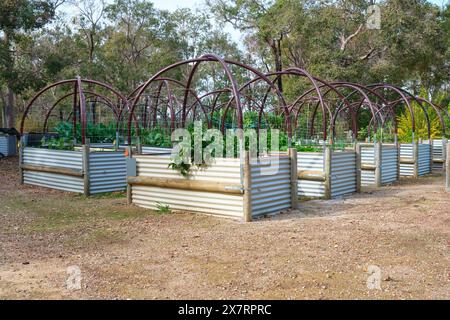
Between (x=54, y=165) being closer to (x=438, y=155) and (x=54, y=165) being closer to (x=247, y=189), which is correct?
(x=247, y=189)

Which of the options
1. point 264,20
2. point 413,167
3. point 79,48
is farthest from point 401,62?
point 79,48

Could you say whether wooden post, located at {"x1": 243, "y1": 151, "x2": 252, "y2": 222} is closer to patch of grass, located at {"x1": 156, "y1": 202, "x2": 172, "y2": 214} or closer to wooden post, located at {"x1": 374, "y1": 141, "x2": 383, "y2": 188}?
patch of grass, located at {"x1": 156, "y1": 202, "x2": 172, "y2": 214}

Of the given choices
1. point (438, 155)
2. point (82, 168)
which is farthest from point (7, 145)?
point (438, 155)

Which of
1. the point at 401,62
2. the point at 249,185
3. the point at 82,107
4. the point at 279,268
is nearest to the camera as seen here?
the point at 279,268

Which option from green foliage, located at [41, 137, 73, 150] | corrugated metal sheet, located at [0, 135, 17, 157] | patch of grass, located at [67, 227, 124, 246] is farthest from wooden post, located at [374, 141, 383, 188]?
corrugated metal sheet, located at [0, 135, 17, 157]

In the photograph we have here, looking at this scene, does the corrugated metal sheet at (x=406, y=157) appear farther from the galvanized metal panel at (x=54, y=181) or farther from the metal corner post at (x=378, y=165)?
the galvanized metal panel at (x=54, y=181)

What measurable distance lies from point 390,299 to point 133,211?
543 centimetres

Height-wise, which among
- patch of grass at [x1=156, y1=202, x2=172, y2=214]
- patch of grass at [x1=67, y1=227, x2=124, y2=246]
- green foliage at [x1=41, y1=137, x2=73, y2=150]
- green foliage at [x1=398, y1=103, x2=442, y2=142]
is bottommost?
patch of grass at [x1=67, y1=227, x2=124, y2=246]

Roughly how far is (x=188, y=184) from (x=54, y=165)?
Answer: 5.21 meters

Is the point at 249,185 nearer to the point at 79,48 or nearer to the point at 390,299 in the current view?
the point at 390,299

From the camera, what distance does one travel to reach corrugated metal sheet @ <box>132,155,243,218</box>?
7402 mm

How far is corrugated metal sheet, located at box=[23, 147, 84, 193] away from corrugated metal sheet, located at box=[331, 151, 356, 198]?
5.74m

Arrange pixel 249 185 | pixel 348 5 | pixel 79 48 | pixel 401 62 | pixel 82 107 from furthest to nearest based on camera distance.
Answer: pixel 79 48
pixel 401 62
pixel 348 5
pixel 82 107
pixel 249 185

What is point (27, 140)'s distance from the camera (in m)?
13.8
